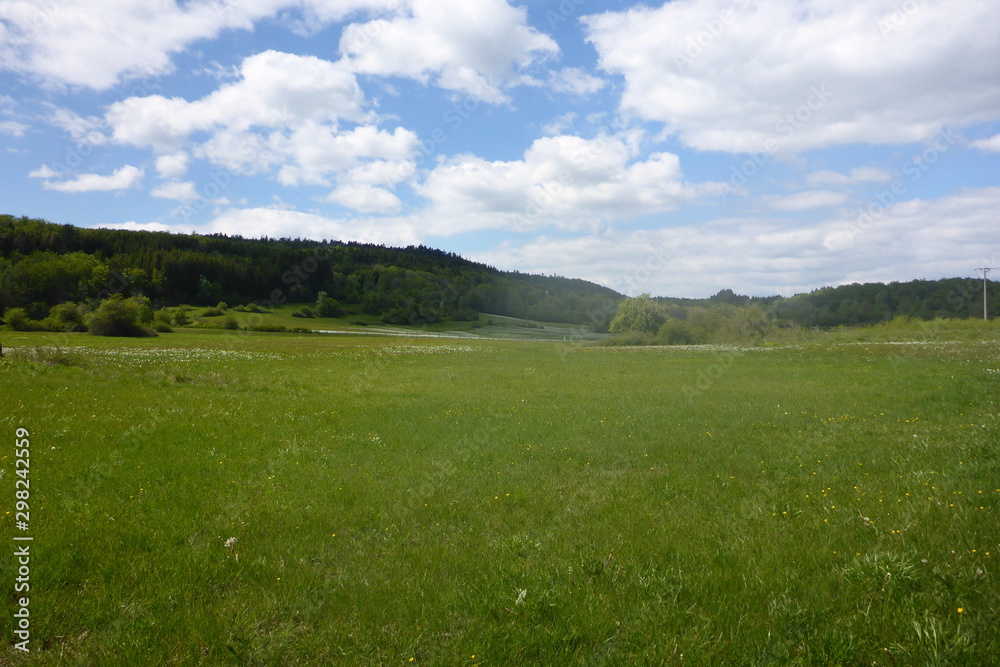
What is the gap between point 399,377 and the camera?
32344 mm

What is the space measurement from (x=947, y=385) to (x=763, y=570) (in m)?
22.6

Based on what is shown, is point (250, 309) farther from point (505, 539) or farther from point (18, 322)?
point (505, 539)

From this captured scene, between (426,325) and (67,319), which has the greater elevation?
(67,319)

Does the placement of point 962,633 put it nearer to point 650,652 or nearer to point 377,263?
point 650,652

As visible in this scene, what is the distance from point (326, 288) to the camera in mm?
162625

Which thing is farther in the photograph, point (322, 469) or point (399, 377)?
point (399, 377)

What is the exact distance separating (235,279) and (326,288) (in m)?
28.3

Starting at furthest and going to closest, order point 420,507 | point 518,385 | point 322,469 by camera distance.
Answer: point 518,385 → point 322,469 → point 420,507

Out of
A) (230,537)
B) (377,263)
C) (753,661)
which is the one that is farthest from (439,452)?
(377,263)

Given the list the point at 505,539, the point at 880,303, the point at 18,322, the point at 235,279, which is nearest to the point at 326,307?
the point at 235,279

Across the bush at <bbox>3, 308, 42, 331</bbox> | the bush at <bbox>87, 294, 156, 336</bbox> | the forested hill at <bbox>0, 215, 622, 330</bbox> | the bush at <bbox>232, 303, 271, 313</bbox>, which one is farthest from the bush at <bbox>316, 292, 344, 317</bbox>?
the bush at <bbox>87, 294, 156, 336</bbox>

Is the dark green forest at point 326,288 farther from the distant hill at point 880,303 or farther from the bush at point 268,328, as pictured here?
the bush at point 268,328

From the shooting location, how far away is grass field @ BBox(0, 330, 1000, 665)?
5.04m

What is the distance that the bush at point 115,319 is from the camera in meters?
70.1
